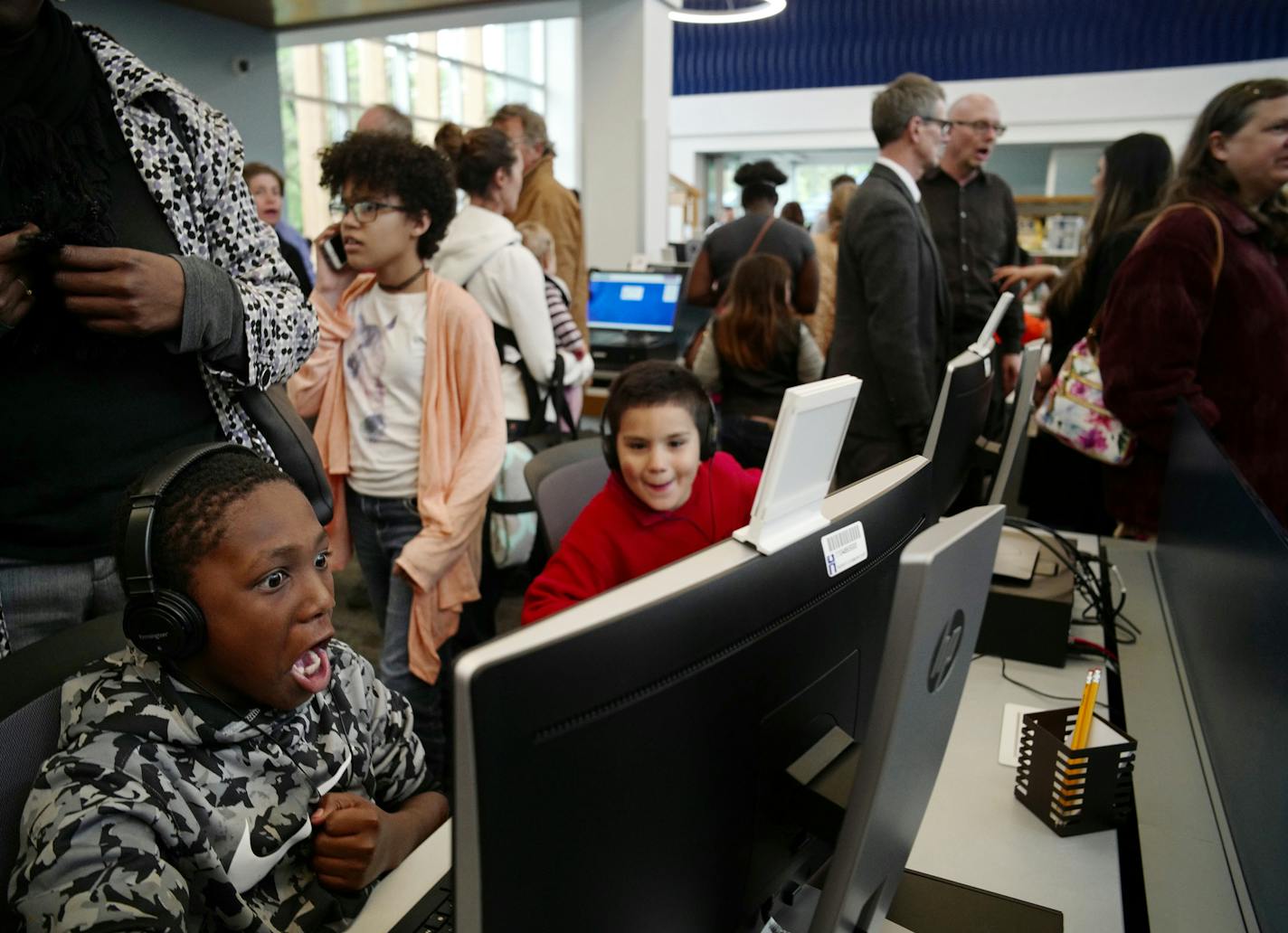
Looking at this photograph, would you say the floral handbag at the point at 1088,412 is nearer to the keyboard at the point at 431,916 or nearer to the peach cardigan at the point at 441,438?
the peach cardigan at the point at 441,438

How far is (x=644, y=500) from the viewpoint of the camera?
145cm

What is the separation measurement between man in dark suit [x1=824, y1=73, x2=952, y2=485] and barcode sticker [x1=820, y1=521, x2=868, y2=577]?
1635 mm

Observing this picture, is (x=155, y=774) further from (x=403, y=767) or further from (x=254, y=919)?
(x=403, y=767)

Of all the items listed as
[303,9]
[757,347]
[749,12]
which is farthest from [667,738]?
[303,9]

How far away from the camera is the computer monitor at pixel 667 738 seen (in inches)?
18.6

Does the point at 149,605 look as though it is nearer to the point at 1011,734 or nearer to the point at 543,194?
the point at 1011,734

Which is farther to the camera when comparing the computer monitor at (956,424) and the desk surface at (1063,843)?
the computer monitor at (956,424)

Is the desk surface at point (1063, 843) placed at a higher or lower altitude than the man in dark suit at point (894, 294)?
lower

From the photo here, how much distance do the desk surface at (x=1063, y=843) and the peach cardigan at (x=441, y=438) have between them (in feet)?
2.83

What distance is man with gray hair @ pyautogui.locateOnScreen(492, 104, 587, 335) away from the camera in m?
3.12

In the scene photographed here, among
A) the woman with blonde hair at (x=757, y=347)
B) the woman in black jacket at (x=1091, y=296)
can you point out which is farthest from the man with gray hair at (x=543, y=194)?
the woman in black jacket at (x=1091, y=296)

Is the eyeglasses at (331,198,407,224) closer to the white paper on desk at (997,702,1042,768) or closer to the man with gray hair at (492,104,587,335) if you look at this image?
the man with gray hair at (492,104,587,335)

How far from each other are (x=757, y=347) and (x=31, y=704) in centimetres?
253

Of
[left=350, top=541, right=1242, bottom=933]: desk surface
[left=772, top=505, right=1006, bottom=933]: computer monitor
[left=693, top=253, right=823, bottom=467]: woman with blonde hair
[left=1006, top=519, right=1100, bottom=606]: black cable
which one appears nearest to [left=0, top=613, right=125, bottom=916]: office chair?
[left=350, top=541, right=1242, bottom=933]: desk surface
